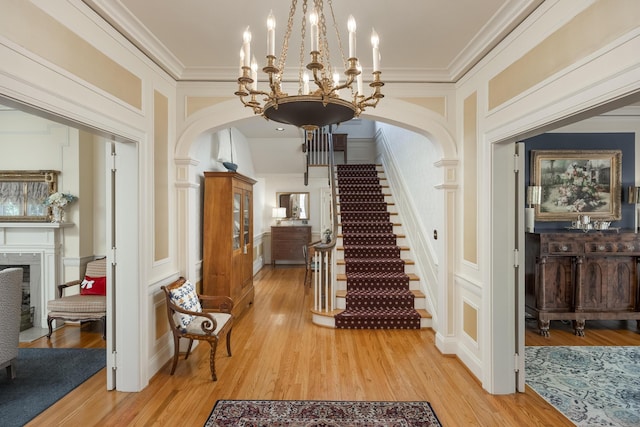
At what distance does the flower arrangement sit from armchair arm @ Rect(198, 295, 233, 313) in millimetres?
2295

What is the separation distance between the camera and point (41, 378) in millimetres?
2998

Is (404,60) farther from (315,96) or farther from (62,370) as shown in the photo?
(62,370)

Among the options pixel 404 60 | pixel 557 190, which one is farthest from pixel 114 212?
pixel 557 190

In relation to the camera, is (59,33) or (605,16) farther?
(59,33)

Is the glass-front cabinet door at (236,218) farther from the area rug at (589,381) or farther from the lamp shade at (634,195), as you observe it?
the lamp shade at (634,195)

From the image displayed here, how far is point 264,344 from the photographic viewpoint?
3.75 m

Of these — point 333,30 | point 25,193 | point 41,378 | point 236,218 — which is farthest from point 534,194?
point 25,193

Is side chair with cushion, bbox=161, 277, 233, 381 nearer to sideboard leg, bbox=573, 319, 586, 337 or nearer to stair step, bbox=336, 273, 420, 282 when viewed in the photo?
stair step, bbox=336, 273, 420, 282

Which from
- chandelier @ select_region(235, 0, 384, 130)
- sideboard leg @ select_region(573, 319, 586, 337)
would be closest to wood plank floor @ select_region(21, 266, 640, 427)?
sideboard leg @ select_region(573, 319, 586, 337)

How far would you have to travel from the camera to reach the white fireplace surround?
4.39 metres

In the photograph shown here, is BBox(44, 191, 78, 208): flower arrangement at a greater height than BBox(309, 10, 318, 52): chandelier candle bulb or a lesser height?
lesser

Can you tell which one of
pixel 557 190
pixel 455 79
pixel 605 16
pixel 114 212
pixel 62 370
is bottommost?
pixel 62 370

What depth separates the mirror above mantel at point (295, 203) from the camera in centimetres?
884

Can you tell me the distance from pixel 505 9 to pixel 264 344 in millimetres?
3772
